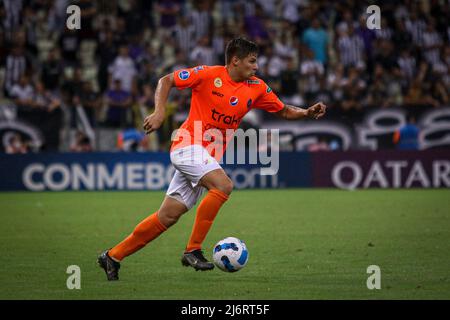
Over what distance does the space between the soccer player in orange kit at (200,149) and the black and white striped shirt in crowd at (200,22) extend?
14.9 m

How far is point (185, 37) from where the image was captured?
77.5ft

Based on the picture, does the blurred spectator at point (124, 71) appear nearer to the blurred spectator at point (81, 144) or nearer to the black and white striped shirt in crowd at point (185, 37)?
the black and white striped shirt in crowd at point (185, 37)

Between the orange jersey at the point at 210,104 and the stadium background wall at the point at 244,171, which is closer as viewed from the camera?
the orange jersey at the point at 210,104

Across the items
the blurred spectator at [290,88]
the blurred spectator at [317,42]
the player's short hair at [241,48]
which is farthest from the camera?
the blurred spectator at [317,42]

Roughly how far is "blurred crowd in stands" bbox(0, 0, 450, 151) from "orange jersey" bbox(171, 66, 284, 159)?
1237cm

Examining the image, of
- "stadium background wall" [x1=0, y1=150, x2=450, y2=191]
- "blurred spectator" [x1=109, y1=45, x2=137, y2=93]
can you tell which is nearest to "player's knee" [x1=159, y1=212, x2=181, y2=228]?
"stadium background wall" [x1=0, y1=150, x2=450, y2=191]

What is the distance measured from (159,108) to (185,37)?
15441 mm

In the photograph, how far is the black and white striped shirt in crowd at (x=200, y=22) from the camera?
2384cm

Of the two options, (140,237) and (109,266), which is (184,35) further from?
(109,266)

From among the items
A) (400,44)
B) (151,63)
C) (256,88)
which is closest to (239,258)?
(256,88)

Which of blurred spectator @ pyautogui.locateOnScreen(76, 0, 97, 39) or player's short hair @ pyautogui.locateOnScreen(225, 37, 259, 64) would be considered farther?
blurred spectator @ pyautogui.locateOnScreen(76, 0, 97, 39)

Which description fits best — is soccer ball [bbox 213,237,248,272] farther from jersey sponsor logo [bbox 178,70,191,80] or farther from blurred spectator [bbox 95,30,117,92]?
blurred spectator [bbox 95,30,117,92]

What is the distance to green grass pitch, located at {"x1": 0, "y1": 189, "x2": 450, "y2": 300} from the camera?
7914 millimetres

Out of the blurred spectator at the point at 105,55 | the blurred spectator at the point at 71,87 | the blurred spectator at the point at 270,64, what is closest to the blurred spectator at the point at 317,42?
the blurred spectator at the point at 270,64
